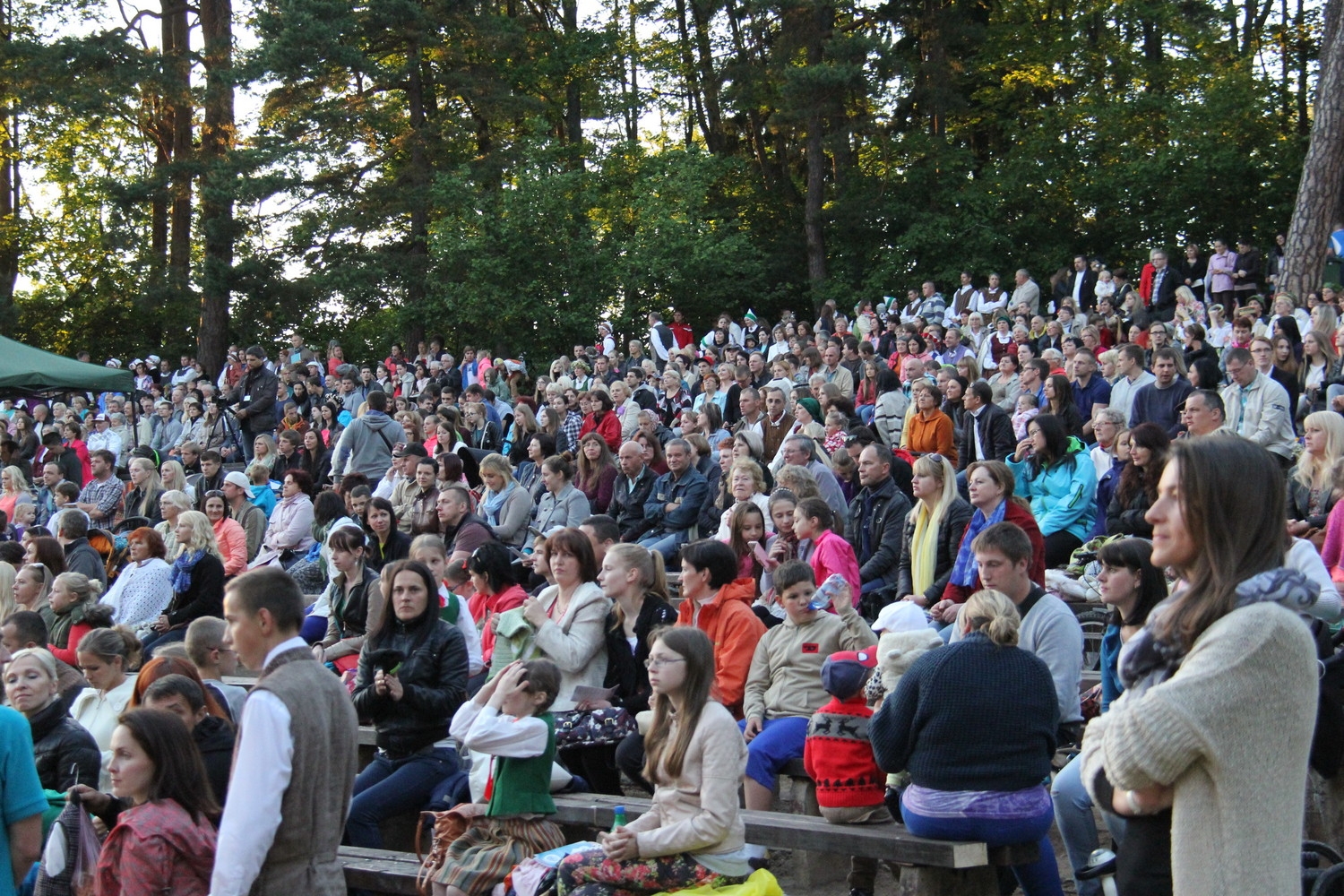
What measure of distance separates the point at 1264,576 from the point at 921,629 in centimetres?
260

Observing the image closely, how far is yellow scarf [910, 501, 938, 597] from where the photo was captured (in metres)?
7.19

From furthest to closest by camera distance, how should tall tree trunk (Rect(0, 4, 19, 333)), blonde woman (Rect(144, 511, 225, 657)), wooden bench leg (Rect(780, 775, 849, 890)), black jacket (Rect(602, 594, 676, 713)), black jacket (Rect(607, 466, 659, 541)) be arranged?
tall tree trunk (Rect(0, 4, 19, 333)) < black jacket (Rect(607, 466, 659, 541)) < blonde woman (Rect(144, 511, 225, 657)) < black jacket (Rect(602, 594, 676, 713)) < wooden bench leg (Rect(780, 775, 849, 890))

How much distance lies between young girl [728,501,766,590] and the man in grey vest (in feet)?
13.4

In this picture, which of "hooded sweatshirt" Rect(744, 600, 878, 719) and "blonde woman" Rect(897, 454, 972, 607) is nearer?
"hooded sweatshirt" Rect(744, 600, 878, 719)

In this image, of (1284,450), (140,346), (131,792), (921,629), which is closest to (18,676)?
(131,792)

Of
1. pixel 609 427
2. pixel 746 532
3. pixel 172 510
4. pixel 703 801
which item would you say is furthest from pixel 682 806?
pixel 609 427

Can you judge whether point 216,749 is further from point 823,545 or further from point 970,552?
point 970,552

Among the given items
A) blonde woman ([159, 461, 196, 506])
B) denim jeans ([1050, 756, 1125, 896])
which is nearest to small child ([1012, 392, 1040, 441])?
denim jeans ([1050, 756, 1125, 896])

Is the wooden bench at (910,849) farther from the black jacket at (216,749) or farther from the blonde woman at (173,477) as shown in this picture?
the blonde woman at (173,477)


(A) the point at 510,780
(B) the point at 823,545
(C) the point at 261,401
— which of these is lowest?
(A) the point at 510,780

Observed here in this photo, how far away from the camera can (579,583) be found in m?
6.16

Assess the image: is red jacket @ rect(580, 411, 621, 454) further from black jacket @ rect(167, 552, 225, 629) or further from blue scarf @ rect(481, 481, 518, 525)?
black jacket @ rect(167, 552, 225, 629)

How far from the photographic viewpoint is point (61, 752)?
5.12 m

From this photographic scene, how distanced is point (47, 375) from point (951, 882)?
14.1 meters
